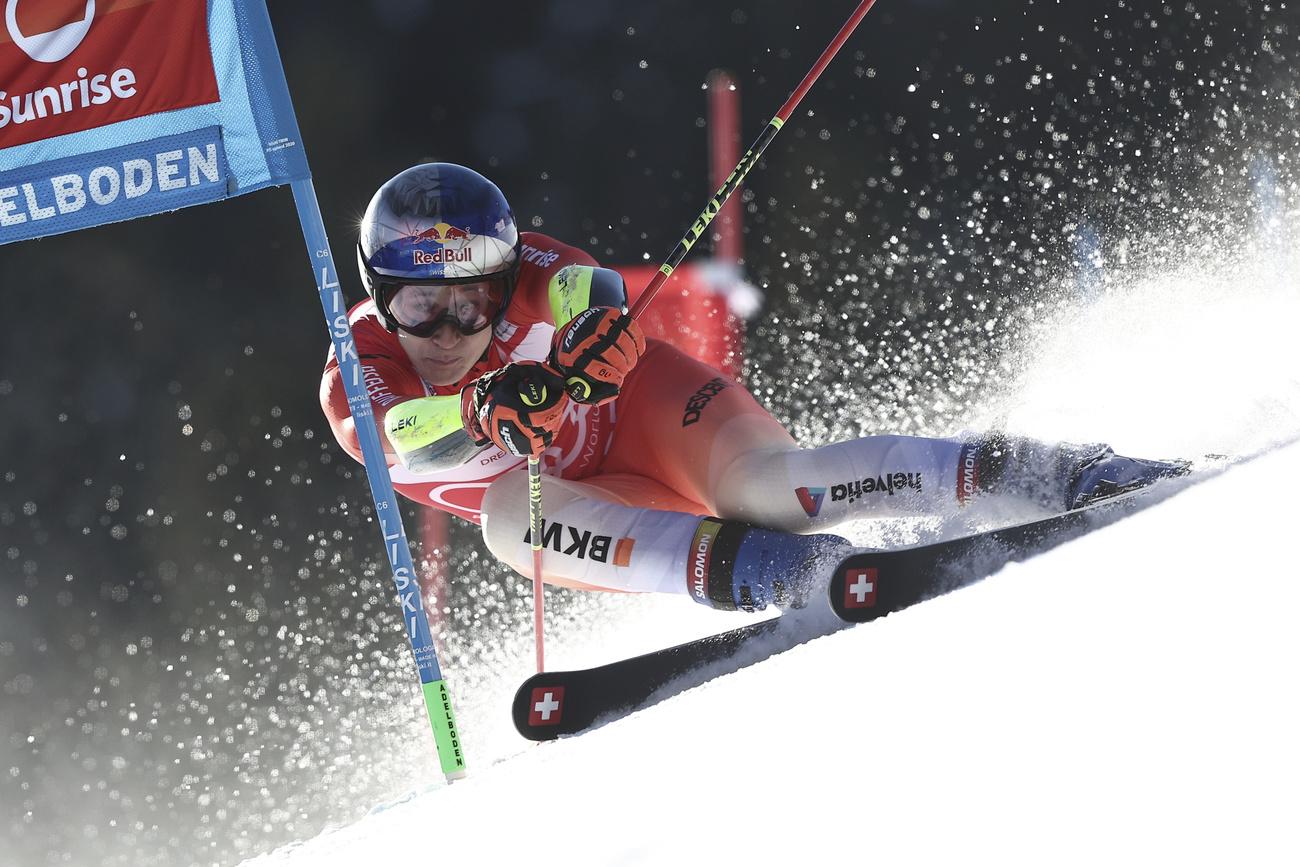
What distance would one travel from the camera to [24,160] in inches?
97.1

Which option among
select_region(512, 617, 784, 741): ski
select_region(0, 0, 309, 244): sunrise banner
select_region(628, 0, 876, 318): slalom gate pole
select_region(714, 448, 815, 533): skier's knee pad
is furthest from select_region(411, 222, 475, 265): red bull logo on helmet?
select_region(512, 617, 784, 741): ski

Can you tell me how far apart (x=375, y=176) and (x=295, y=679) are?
2.06 metres

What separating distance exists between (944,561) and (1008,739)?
Answer: 97 cm

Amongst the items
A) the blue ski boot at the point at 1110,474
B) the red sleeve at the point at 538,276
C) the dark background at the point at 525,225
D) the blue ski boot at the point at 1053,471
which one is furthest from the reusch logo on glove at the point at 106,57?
the dark background at the point at 525,225

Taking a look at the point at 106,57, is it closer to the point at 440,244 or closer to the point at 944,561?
the point at 440,244

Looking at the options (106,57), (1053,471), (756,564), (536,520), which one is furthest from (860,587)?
(106,57)

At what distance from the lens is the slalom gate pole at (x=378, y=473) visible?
246cm

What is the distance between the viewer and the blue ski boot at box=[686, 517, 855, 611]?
2.24 meters

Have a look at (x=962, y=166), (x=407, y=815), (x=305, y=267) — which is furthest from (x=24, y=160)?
(x=962, y=166)

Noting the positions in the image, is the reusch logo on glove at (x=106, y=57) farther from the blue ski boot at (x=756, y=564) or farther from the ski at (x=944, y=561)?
the ski at (x=944, y=561)

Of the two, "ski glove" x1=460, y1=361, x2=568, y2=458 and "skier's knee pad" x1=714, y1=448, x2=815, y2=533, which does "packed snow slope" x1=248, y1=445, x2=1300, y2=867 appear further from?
"skier's knee pad" x1=714, y1=448, x2=815, y2=533

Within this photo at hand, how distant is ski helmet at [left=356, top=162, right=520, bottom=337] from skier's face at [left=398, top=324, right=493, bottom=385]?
24 mm

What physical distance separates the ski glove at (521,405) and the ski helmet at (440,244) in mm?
439

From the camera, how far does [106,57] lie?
243 cm
